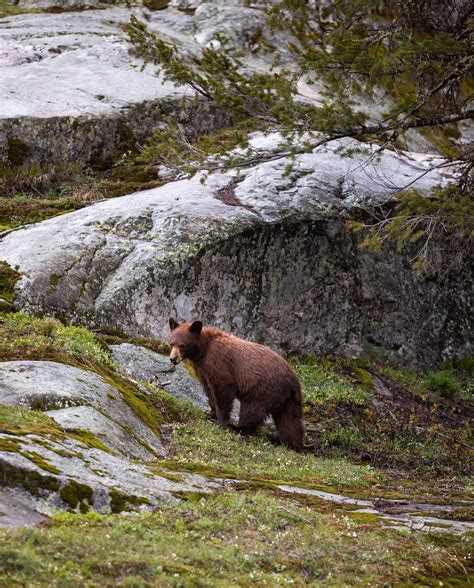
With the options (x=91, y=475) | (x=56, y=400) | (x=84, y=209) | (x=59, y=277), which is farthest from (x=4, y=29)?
(x=91, y=475)

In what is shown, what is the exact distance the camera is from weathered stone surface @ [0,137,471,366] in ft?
49.6

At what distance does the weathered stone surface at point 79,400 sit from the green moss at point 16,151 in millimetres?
11121

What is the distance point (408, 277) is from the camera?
1823cm

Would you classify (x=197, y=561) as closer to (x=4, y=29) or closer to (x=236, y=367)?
(x=236, y=367)

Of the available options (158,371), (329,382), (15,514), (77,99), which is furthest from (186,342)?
(77,99)

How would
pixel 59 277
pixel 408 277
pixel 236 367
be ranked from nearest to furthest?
pixel 236 367, pixel 59 277, pixel 408 277

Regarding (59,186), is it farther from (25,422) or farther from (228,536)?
(228,536)

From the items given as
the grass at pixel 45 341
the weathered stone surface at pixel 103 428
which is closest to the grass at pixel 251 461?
the weathered stone surface at pixel 103 428

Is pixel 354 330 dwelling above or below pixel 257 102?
below

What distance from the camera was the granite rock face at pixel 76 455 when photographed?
6.12 meters

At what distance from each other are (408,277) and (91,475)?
12814 mm

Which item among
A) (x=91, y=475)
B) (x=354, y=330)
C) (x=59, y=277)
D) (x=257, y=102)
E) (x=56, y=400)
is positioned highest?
(x=257, y=102)

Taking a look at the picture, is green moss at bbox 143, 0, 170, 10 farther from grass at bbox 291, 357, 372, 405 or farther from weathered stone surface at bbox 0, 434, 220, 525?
weathered stone surface at bbox 0, 434, 220, 525

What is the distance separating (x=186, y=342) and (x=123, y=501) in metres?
5.98
